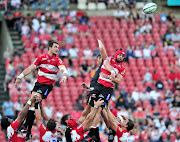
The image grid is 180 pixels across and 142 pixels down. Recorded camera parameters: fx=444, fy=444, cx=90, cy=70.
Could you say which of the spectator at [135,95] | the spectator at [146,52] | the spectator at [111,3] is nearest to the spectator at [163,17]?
the spectator at [111,3]

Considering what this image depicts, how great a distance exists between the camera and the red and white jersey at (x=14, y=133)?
11.9 m

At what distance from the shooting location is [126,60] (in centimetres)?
2344

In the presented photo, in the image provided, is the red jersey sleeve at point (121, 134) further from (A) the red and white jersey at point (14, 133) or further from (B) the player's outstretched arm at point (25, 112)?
(A) the red and white jersey at point (14, 133)

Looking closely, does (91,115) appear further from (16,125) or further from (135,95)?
(135,95)

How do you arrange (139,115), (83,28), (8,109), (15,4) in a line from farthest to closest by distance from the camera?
(83,28), (15,4), (139,115), (8,109)

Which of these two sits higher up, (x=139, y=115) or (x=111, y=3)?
(x=111, y=3)

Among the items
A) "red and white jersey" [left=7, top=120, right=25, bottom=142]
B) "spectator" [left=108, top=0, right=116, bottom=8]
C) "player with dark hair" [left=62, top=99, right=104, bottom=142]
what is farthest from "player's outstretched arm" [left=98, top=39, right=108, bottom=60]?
"spectator" [left=108, top=0, right=116, bottom=8]

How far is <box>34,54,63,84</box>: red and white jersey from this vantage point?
39.7 ft

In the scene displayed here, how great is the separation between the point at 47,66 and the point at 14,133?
6.59 feet

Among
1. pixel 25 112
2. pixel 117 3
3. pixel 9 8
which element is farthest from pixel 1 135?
pixel 117 3

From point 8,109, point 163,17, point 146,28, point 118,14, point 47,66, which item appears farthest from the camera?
point 163,17

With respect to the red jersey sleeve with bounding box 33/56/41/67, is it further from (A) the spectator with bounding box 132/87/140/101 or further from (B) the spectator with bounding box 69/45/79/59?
(B) the spectator with bounding box 69/45/79/59

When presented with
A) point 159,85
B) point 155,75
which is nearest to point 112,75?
point 159,85

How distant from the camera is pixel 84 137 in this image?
1207 centimetres
